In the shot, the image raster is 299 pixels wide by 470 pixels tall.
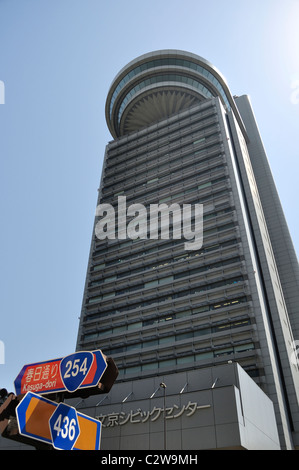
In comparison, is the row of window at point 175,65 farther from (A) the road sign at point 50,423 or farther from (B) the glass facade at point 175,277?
(A) the road sign at point 50,423

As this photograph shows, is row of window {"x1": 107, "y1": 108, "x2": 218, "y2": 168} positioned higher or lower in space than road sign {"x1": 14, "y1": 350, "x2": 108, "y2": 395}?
higher

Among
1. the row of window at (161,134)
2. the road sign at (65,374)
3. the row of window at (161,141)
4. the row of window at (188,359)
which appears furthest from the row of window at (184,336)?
the row of window at (161,134)

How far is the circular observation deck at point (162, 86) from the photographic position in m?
100

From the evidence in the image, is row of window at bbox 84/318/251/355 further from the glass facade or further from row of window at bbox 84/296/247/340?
row of window at bbox 84/296/247/340

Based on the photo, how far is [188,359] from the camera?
184ft

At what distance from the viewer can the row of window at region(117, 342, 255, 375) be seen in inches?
2078

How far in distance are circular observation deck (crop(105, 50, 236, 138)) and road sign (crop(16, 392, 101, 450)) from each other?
316ft

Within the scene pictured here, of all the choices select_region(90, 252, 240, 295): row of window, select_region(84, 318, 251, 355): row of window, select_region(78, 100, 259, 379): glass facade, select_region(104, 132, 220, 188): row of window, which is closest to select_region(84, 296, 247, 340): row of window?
select_region(78, 100, 259, 379): glass facade

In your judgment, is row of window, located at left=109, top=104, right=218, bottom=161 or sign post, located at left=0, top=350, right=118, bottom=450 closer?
sign post, located at left=0, top=350, right=118, bottom=450

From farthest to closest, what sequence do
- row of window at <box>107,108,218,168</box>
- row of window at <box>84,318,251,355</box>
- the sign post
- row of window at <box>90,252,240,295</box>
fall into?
row of window at <box>107,108,218,168</box>, row of window at <box>90,252,240,295</box>, row of window at <box>84,318,251,355</box>, the sign post

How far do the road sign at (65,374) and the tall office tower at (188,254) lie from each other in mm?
29925

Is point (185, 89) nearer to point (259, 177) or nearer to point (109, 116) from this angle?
point (109, 116)

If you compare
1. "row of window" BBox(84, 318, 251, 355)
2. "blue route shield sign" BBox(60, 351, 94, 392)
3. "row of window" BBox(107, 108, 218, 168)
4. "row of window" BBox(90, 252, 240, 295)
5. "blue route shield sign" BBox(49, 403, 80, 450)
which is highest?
"row of window" BBox(107, 108, 218, 168)

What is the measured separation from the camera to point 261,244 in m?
68.4
